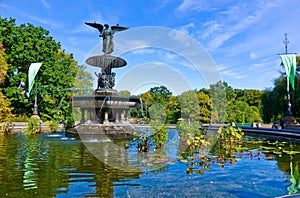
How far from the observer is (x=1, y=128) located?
1842 centimetres

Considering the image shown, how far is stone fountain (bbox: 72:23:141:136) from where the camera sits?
13593 mm

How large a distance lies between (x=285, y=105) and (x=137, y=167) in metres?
27.4

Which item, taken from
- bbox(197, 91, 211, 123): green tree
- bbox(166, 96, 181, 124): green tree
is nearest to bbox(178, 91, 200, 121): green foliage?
bbox(166, 96, 181, 124): green tree

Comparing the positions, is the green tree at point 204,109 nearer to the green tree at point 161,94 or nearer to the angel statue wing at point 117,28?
the green tree at point 161,94

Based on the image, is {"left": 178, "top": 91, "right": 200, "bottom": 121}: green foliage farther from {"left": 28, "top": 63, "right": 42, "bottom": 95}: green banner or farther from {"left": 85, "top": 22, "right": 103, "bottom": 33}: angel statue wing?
{"left": 85, "top": 22, "right": 103, "bottom": 33}: angel statue wing

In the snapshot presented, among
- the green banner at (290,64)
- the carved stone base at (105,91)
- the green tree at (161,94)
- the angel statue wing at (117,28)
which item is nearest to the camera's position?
the carved stone base at (105,91)

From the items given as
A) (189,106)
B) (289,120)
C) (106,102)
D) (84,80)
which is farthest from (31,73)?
(189,106)

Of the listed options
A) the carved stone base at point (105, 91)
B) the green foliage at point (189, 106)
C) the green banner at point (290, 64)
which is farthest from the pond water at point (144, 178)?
the green foliage at point (189, 106)

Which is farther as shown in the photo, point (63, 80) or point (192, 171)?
point (63, 80)

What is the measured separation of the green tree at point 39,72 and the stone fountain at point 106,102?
11.3 meters

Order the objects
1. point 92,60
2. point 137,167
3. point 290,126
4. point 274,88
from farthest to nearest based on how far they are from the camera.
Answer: point 274,88
point 290,126
point 92,60
point 137,167

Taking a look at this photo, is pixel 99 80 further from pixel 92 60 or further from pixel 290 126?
pixel 290 126

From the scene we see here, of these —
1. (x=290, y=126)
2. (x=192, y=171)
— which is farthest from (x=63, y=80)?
(x=192, y=171)

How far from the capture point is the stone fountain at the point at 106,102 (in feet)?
44.6
